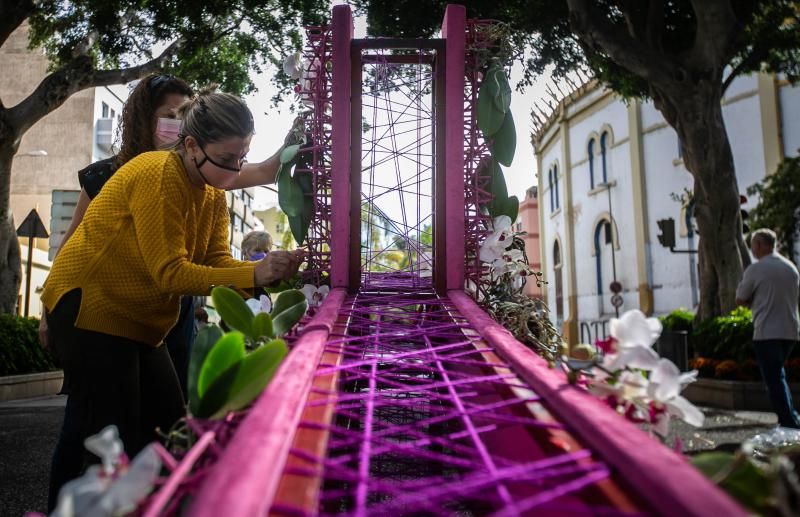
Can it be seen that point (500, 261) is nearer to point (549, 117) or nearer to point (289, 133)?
point (289, 133)

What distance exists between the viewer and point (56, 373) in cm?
869

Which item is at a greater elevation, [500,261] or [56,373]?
[500,261]

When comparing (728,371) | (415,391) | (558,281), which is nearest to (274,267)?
(415,391)

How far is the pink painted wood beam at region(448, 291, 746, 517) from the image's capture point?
1.73ft

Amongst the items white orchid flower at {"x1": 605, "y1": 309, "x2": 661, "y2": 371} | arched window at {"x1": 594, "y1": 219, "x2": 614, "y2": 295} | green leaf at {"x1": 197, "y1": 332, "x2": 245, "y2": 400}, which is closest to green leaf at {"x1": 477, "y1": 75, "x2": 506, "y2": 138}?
white orchid flower at {"x1": 605, "y1": 309, "x2": 661, "y2": 371}

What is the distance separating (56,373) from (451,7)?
845 cm

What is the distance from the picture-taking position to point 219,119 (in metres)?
1.68

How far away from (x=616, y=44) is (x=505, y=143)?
664 centimetres

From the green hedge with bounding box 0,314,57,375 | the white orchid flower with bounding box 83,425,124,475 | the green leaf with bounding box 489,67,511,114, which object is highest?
the green leaf with bounding box 489,67,511,114

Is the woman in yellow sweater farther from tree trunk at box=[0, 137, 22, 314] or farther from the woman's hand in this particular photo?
tree trunk at box=[0, 137, 22, 314]

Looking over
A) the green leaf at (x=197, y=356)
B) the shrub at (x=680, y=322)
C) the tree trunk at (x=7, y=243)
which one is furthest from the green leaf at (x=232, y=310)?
the shrub at (x=680, y=322)

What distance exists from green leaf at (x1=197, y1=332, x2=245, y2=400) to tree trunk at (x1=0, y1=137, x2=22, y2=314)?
917cm

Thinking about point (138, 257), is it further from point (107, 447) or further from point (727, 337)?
point (727, 337)

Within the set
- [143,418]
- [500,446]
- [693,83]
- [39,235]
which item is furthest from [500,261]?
[39,235]
